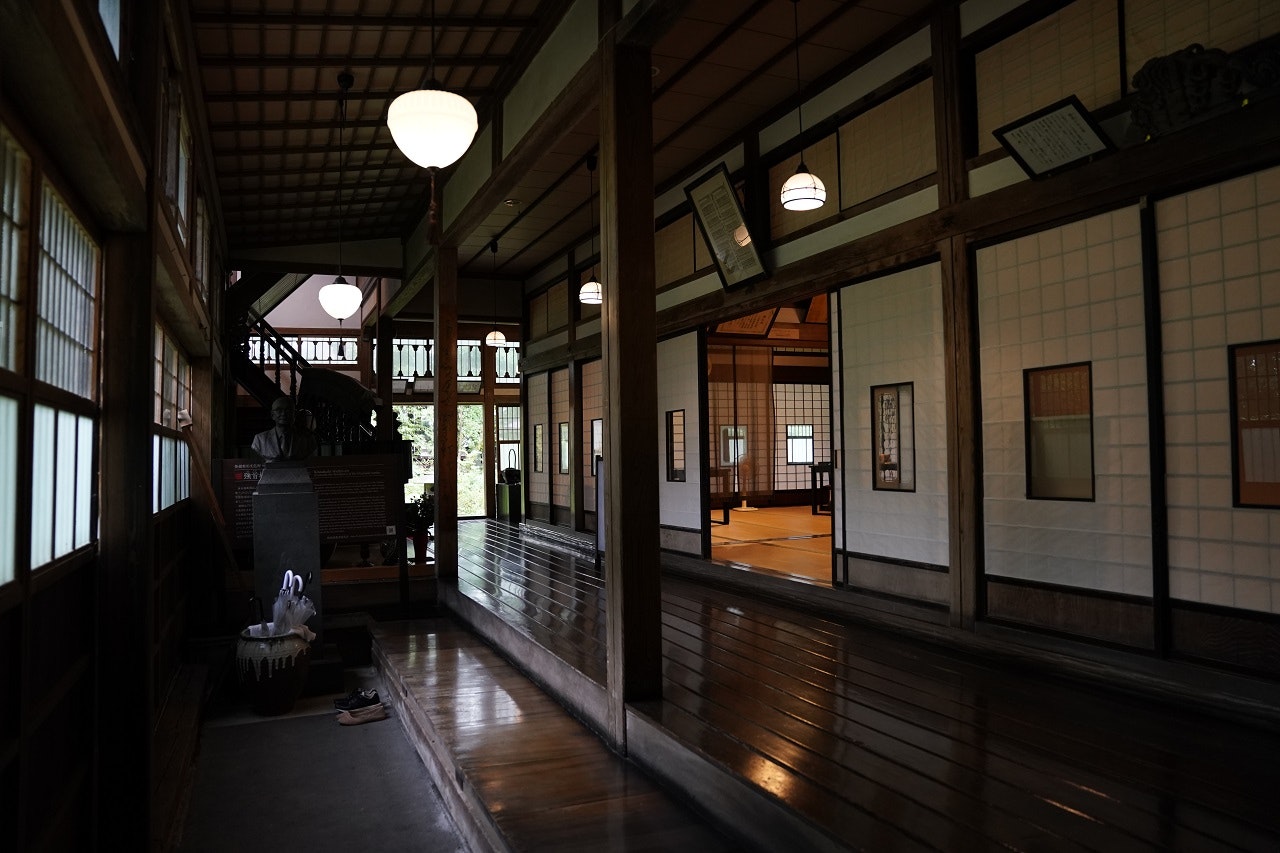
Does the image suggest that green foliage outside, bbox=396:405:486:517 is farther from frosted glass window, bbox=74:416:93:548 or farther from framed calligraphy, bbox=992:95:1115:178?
frosted glass window, bbox=74:416:93:548

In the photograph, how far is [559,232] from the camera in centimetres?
1147

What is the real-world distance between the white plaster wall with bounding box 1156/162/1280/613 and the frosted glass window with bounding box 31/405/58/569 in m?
4.72

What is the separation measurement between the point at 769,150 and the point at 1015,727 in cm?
542

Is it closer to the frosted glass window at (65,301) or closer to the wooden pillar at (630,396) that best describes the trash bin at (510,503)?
the wooden pillar at (630,396)

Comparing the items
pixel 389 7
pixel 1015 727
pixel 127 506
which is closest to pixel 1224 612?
pixel 1015 727

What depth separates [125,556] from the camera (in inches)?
125

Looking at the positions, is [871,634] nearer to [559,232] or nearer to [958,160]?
[958,160]

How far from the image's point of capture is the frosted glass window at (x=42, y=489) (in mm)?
2479

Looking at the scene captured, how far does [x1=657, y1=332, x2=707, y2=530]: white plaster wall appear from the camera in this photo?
8688mm

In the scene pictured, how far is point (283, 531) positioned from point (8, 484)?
4.43 m

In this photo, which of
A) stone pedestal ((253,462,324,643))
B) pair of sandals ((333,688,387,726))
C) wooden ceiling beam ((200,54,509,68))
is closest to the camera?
pair of sandals ((333,688,387,726))

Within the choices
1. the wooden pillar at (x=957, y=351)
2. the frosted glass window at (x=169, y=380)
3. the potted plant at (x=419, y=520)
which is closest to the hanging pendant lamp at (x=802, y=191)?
the wooden pillar at (x=957, y=351)

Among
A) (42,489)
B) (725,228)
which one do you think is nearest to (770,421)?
(725,228)

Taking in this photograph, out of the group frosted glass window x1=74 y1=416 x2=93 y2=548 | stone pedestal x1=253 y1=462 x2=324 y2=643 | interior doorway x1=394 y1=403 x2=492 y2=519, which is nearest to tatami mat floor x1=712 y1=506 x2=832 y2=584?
stone pedestal x1=253 y1=462 x2=324 y2=643
